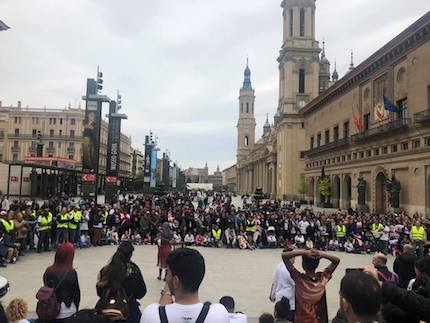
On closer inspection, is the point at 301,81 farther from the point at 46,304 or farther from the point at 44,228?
the point at 46,304

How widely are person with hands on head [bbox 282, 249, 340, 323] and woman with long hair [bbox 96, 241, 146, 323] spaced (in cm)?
185

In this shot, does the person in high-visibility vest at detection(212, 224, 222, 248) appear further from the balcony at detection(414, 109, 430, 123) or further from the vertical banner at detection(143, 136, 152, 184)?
the vertical banner at detection(143, 136, 152, 184)

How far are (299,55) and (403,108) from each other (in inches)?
1604

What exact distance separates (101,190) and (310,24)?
45611mm

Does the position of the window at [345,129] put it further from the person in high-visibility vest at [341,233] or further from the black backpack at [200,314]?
the black backpack at [200,314]

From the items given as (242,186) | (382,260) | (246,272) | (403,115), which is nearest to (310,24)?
(403,115)

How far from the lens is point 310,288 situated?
5.01m

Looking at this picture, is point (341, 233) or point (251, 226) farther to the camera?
point (251, 226)

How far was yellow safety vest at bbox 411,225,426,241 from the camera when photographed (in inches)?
678

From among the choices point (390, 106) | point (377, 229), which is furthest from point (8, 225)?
point (390, 106)

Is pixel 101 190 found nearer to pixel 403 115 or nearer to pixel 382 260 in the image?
pixel 403 115

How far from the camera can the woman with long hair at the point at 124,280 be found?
448 cm

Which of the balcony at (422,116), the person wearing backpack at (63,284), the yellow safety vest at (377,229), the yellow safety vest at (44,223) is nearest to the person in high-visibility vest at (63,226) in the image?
the yellow safety vest at (44,223)

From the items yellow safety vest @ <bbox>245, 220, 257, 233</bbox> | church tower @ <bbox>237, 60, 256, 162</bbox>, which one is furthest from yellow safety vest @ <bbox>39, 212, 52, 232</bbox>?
church tower @ <bbox>237, 60, 256, 162</bbox>
